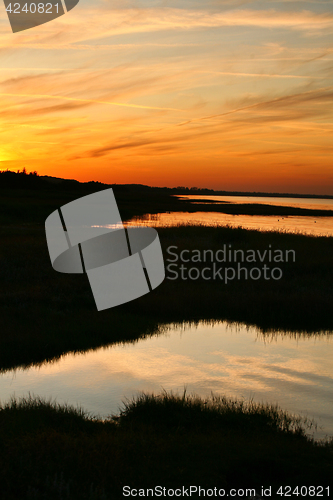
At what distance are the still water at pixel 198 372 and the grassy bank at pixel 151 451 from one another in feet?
2.72

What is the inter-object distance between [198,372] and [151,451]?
4.41 m

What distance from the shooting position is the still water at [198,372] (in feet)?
26.9

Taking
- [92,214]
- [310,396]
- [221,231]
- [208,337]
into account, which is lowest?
[92,214]

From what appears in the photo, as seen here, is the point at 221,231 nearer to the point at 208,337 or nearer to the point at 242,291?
the point at 242,291

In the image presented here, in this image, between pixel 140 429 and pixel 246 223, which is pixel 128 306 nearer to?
pixel 140 429

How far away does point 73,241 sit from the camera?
30422mm

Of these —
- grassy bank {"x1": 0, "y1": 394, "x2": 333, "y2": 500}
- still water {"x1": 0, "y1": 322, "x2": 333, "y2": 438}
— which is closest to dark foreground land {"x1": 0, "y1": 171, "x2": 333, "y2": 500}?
grassy bank {"x1": 0, "y1": 394, "x2": 333, "y2": 500}

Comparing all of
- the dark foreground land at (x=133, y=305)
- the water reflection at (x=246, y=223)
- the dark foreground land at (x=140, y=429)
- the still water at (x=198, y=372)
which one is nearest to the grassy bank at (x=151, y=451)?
the dark foreground land at (x=140, y=429)

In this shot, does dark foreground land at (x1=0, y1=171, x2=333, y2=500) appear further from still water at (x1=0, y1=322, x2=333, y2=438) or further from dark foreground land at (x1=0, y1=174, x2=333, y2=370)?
still water at (x1=0, y1=322, x2=333, y2=438)

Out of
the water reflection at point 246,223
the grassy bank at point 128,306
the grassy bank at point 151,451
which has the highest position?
the grassy bank at point 151,451

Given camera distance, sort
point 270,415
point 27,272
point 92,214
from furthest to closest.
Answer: point 92,214, point 27,272, point 270,415

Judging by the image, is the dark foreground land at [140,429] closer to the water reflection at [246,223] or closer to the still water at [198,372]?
the still water at [198,372]

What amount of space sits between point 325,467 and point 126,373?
5.13 meters

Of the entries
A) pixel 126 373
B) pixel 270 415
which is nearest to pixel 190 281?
pixel 126 373
